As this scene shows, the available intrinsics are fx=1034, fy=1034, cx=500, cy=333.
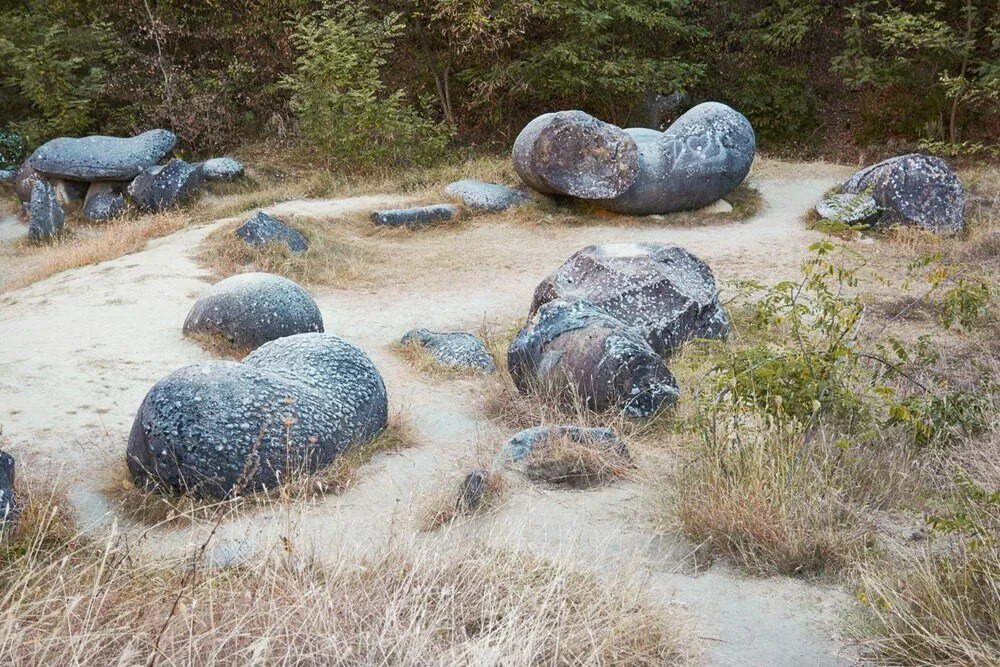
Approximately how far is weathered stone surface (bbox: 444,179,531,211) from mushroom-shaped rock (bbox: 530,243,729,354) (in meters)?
4.50

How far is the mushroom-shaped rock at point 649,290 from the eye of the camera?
707 cm

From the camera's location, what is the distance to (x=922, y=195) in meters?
10.9

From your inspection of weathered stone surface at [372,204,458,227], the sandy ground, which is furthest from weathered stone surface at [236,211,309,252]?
weathered stone surface at [372,204,458,227]

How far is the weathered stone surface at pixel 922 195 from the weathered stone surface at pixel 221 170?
26.4 feet

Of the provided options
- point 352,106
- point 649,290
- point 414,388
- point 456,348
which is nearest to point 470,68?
point 352,106

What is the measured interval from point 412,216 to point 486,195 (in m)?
1.06

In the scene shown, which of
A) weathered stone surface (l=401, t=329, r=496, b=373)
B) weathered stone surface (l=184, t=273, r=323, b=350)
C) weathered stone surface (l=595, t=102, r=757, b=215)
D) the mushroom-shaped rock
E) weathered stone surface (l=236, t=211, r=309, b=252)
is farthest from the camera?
weathered stone surface (l=595, t=102, r=757, b=215)

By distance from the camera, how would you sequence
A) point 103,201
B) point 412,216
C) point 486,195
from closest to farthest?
point 412,216 < point 486,195 < point 103,201

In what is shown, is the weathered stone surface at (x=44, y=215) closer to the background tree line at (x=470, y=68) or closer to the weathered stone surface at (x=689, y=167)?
the background tree line at (x=470, y=68)

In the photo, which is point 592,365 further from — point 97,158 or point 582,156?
point 97,158

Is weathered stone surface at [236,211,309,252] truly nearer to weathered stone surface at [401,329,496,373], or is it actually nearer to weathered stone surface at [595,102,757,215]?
weathered stone surface at [401,329,496,373]

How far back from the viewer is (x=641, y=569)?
348 centimetres

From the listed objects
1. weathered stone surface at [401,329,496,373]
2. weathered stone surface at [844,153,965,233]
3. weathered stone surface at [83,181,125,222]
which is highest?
weathered stone surface at [83,181,125,222]

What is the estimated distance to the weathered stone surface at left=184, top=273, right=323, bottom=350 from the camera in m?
7.19
